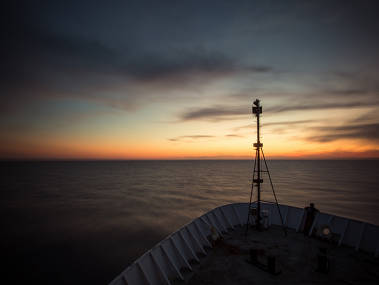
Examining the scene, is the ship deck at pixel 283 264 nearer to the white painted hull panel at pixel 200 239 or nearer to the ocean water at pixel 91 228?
the white painted hull panel at pixel 200 239

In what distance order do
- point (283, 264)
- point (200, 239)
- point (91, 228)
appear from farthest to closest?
1. point (91, 228)
2. point (200, 239)
3. point (283, 264)

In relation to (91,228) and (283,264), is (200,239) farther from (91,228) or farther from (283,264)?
(91,228)

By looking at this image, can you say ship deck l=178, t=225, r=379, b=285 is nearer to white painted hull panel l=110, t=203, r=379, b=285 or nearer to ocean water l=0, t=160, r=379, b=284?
white painted hull panel l=110, t=203, r=379, b=285

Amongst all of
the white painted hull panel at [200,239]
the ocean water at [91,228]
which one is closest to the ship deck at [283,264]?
the white painted hull panel at [200,239]

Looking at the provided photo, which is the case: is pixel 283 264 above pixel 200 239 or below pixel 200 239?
below

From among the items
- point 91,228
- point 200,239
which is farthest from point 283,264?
point 91,228

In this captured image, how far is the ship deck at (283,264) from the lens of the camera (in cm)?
795

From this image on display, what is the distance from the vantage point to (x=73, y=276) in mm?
16172

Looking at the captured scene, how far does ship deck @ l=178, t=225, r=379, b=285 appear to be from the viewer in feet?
26.1

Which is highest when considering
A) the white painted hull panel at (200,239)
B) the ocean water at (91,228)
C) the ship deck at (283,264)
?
the white painted hull panel at (200,239)

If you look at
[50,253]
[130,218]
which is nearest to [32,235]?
[50,253]

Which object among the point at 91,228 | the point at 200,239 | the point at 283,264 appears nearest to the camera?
the point at 283,264

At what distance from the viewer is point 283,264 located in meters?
9.10

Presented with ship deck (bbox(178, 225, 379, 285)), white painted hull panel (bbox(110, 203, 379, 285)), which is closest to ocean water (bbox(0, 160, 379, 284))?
white painted hull panel (bbox(110, 203, 379, 285))
